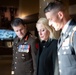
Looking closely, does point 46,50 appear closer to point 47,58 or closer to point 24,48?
point 47,58

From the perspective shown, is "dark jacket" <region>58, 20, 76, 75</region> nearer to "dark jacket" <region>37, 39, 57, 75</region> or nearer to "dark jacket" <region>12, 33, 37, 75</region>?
"dark jacket" <region>37, 39, 57, 75</region>

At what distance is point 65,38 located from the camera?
6.21 ft

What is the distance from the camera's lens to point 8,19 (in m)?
11.3

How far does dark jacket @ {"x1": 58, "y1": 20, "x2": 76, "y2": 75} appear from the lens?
1.82 meters

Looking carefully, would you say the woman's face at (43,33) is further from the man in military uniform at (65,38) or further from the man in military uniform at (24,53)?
the man in military uniform at (65,38)

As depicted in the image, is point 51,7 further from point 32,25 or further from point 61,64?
point 32,25

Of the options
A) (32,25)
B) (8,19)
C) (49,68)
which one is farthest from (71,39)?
(8,19)

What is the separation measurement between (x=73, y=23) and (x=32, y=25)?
8547 millimetres

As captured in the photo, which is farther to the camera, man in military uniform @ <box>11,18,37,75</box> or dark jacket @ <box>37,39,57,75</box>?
man in military uniform @ <box>11,18,37,75</box>

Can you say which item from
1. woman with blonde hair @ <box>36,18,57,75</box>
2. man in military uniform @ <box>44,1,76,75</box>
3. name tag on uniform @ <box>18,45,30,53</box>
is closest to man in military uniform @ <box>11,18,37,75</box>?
name tag on uniform @ <box>18,45,30,53</box>

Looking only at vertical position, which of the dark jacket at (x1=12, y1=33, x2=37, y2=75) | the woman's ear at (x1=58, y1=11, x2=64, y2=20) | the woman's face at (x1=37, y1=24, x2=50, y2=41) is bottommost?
the dark jacket at (x1=12, y1=33, x2=37, y2=75)

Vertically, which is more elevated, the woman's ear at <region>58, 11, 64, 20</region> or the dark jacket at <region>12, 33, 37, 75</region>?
the woman's ear at <region>58, 11, 64, 20</region>

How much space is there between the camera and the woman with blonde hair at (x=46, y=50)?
8.07ft

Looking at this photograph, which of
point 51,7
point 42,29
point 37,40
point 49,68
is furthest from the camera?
point 37,40
